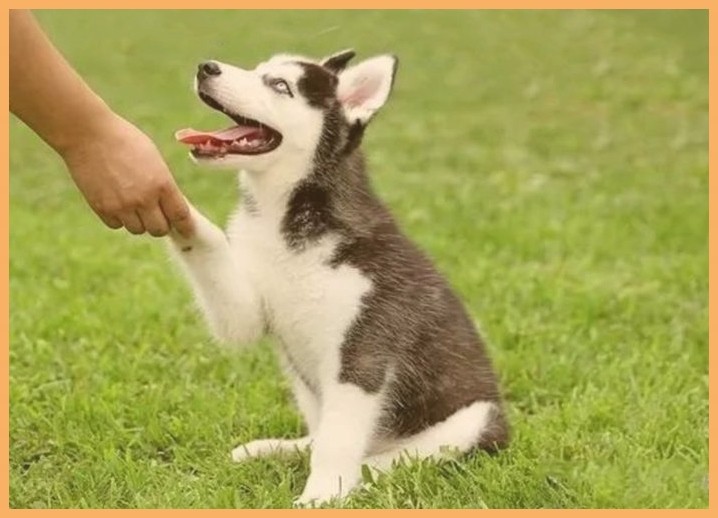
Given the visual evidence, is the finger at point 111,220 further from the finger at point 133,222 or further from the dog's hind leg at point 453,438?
the dog's hind leg at point 453,438

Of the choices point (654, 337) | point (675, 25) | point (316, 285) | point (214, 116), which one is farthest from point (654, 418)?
point (675, 25)

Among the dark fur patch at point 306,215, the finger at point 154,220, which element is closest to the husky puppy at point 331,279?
the dark fur patch at point 306,215

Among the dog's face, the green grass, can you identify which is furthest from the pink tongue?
the green grass

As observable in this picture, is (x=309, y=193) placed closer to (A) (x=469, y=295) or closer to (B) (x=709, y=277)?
(A) (x=469, y=295)

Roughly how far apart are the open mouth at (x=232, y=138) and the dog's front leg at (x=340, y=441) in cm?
78

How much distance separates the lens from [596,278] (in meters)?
7.16

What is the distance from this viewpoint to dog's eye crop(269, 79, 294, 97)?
4285 millimetres

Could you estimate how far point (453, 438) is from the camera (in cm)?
445

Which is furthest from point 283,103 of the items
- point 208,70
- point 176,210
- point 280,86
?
point 176,210

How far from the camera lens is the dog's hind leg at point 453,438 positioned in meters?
4.42

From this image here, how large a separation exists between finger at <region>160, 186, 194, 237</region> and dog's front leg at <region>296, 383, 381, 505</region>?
677 millimetres

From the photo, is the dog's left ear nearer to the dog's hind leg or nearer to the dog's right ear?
the dog's right ear

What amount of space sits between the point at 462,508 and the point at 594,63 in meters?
10.6

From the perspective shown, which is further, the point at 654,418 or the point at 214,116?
the point at 214,116
